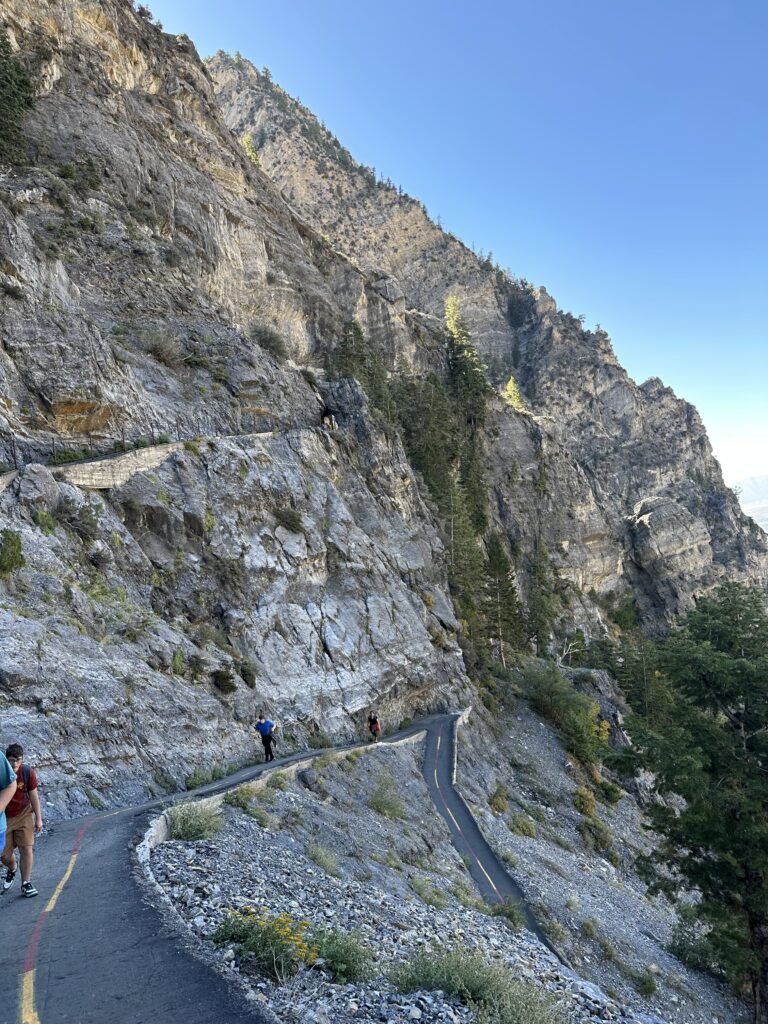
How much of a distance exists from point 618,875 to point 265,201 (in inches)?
2351

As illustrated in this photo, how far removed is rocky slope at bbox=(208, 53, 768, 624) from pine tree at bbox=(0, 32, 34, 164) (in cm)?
4513

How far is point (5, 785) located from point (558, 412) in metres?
122

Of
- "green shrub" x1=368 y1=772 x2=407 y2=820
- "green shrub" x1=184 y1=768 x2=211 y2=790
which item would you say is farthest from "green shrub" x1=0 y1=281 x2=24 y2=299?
"green shrub" x1=368 y1=772 x2=407 y2=820

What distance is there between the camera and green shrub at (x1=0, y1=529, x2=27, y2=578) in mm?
15406

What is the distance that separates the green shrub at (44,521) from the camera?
711 inches

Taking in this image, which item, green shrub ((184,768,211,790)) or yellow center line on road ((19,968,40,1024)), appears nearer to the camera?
yellow center line on road ((19,968,40,1024))

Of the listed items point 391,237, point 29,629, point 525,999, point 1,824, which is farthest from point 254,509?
point 391,237

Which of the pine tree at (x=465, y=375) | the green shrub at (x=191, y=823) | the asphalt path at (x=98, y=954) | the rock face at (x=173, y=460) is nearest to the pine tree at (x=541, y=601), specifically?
the rock face at (x=173, y=460)

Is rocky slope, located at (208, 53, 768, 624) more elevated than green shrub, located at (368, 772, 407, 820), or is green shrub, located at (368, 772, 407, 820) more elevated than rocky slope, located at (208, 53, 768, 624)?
rocky slope, located at (208, 53, 768, 624)

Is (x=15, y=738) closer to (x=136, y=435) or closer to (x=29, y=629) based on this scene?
(x=29, y=629)

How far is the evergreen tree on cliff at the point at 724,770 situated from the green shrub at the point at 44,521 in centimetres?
2001

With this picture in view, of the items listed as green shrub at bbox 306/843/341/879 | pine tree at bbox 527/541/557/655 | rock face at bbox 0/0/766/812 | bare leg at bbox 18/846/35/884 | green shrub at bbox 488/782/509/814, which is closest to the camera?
bare leg at bbox 18/846/35/884

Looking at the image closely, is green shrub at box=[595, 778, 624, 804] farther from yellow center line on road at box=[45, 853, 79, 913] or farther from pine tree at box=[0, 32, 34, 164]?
pine tree at box=[0, 32, 34, 164]

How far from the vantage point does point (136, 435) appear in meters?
26.5
